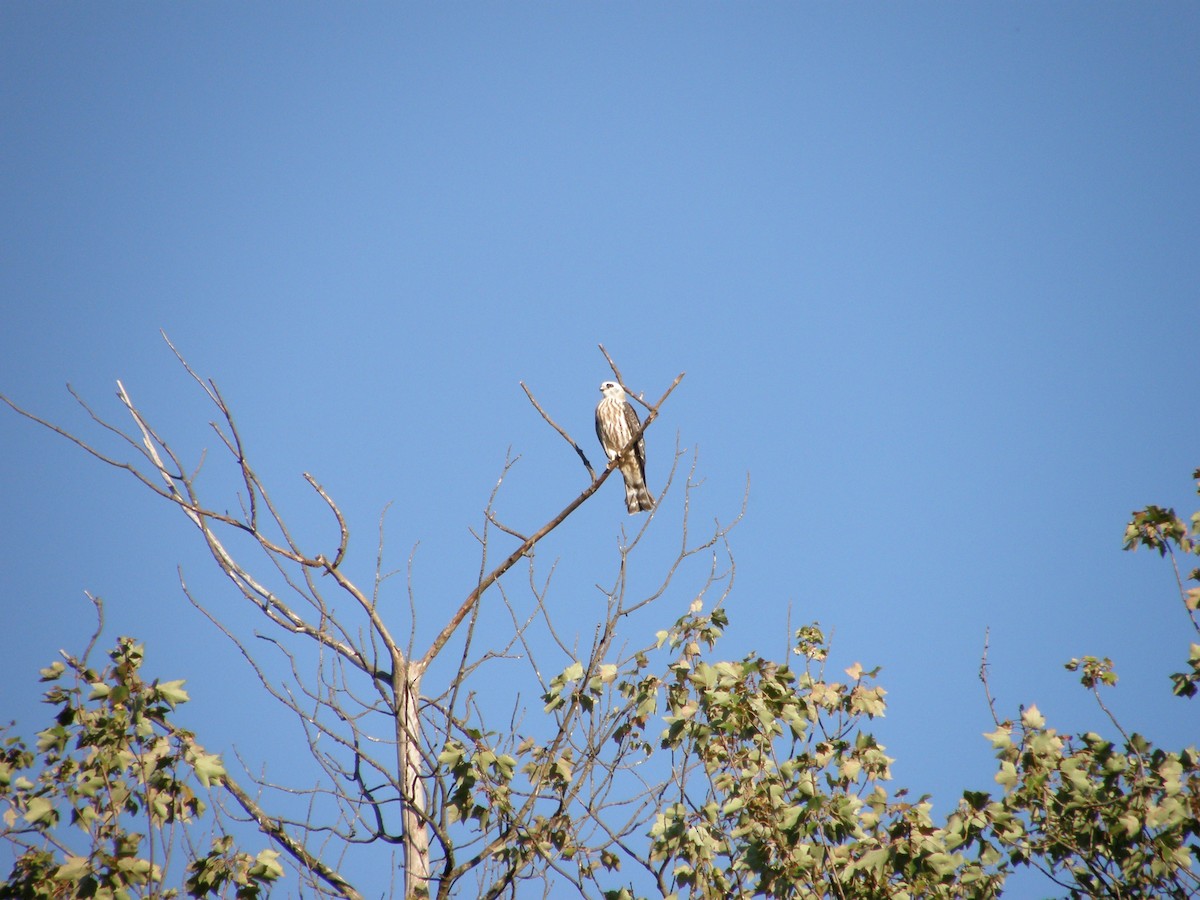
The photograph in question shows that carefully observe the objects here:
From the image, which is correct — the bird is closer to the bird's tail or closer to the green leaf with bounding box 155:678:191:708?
the bird's tail

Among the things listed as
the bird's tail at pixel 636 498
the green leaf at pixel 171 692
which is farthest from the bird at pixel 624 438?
the green leaf at pixel 171 692

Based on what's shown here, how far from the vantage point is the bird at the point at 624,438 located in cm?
1120

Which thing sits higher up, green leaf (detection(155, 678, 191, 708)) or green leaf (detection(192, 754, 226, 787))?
green leaf (detection(155, 678, 191, 708))

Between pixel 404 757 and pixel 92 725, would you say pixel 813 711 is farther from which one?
pixel 92 725

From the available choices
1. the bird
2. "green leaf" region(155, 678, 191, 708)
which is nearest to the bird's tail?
the bird

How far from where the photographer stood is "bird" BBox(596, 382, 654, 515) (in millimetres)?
11203

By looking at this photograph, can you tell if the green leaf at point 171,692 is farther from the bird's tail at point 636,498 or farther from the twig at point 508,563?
the bird's tail at point 636,498

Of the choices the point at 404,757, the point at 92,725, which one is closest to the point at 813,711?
the point at 404,757

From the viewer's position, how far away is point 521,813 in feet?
14.7

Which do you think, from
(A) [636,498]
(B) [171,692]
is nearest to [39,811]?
(B) [171,692]

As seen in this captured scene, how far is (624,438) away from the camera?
11828mm

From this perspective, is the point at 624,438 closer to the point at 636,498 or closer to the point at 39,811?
the point at 636,498

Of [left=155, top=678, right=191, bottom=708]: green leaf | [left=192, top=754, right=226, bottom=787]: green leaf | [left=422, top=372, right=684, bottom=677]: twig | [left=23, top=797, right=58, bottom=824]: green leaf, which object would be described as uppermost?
[left=422, top=372, right=684, bottom=677]: twig

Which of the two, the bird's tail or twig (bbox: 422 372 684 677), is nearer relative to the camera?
twig (bbox: 422 372 684 677)
